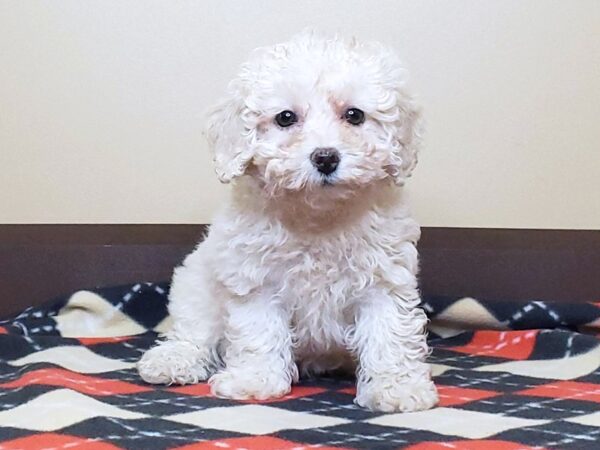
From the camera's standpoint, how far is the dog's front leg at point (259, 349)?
183cm

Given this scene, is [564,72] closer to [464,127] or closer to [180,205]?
[464,127]

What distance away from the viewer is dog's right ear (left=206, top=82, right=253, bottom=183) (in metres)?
1.76

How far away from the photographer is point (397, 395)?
1744 millimetres

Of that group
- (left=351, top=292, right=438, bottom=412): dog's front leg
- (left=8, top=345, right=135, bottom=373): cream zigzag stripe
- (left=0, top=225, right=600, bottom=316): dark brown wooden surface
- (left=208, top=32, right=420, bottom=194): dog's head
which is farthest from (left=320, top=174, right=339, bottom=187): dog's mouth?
(left=0, top=225, right=600, bottom=316): dark brown wooden surface

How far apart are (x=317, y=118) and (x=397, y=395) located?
0.50m

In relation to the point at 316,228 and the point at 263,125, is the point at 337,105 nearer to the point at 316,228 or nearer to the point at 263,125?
the point at 263,125

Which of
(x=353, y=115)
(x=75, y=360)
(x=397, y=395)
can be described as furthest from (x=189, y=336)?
(x=353, y=115)

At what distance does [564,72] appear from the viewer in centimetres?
246

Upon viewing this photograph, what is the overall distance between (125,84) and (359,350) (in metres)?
1.01

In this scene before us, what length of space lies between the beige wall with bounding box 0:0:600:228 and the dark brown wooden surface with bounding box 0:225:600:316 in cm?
11

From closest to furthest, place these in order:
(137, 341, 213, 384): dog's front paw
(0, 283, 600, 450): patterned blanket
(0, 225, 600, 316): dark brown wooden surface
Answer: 1. (0, 283, 600, 450): patterned blanket
2. (137, 341, 213, 384): dog's front paw
3. (0, 225, 600, 316): dark brown wooden surface

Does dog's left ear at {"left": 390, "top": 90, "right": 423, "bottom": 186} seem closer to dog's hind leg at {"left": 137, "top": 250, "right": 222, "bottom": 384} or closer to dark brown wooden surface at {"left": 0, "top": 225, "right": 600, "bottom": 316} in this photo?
dog's hind leg at {"left": 137, "top": 250, "right": 222, "bottom": 384}

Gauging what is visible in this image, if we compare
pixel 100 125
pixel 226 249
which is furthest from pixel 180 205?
pixel 226 249

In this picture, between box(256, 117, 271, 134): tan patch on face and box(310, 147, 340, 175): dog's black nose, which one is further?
box(256, 117, 271, 134): tan patch on face
